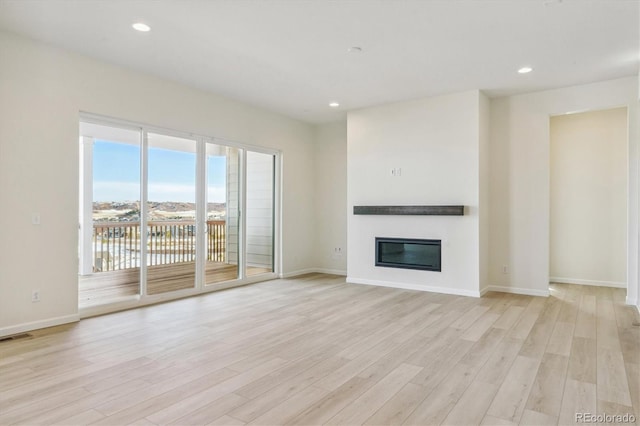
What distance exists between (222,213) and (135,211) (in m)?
1.36

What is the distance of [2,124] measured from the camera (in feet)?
12.0

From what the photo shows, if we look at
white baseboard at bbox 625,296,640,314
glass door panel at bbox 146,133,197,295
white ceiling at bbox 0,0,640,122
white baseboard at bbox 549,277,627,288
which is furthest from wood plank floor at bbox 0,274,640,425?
white ceiling at bbox 0,0,640,122

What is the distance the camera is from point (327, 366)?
115 inches

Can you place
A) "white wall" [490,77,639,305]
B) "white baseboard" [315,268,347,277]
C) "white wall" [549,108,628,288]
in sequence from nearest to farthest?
"white wall" [490,77,639,305], "white wall" [549,108,628,288], "white baseboard" [315,268,347,277]

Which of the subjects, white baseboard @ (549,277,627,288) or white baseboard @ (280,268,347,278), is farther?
white baseboard @ (280,268,347,278)

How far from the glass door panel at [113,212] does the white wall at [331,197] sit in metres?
3.55

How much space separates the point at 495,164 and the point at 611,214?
2.09 metres

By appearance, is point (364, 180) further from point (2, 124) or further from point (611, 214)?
point (2, 124)

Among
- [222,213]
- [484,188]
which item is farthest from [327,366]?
[484,188]

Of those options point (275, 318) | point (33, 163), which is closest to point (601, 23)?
point (275, 318)

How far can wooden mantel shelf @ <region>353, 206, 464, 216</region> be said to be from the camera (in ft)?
17.9

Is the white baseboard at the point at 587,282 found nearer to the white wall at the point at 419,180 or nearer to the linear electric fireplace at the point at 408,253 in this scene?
the white wall at the point at 419,180

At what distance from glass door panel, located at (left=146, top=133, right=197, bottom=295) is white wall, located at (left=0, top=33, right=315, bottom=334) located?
518mm

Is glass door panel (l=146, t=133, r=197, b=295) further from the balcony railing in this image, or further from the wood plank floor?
the wood plank floor
